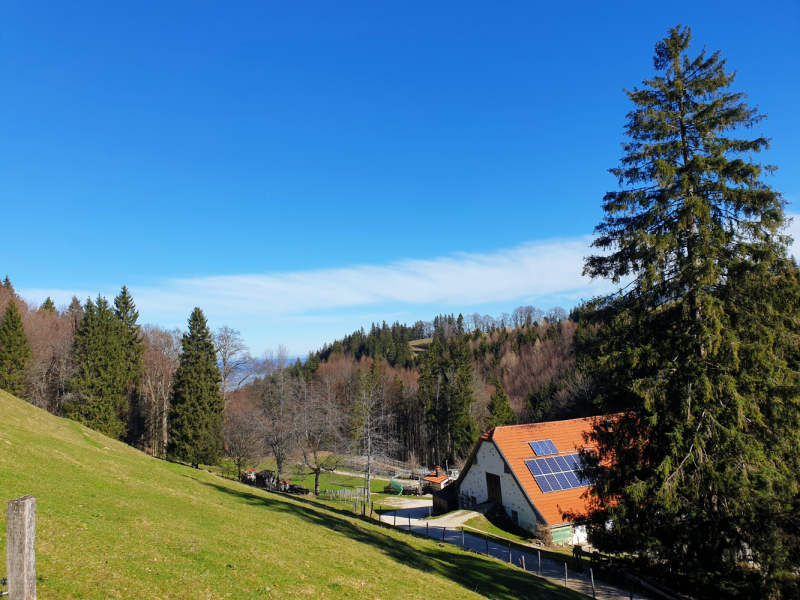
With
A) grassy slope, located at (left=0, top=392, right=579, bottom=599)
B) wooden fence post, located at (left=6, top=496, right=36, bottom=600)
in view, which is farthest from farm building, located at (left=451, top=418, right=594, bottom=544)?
wooden fence post, located at (left=6, top=496, right=36, bottom=600)

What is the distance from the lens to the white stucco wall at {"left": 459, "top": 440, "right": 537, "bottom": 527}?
28.1 metres

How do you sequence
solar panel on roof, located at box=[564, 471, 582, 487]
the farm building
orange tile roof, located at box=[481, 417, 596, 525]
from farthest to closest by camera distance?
solar panel on roof, located at box=[564, 471, 582, 487]
orange tile roof, located at box=[481, 417, 596, 525]
the farm building

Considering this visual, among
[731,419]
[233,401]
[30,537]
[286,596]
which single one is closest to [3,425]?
[286,596]

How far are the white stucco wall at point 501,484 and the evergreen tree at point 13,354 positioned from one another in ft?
144

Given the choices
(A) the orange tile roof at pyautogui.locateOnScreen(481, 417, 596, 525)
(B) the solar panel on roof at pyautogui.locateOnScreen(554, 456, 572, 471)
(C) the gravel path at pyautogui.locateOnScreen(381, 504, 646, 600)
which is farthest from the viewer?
(B) the solar panel on roof at pyautogui.locateOnScreen(554, 456, 572, 471)

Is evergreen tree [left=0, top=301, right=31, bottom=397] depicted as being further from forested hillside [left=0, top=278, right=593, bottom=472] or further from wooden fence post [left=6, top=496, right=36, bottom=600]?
wooden fence post [left=6, top=496, right=36, bottom=600]

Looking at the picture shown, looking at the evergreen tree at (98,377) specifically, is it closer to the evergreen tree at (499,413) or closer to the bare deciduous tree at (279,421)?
the bare deciduous tree at (279,421)

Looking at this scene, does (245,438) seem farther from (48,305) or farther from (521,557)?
(48,305)

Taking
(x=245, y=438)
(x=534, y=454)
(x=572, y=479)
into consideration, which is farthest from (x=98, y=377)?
(x=572, y=479)

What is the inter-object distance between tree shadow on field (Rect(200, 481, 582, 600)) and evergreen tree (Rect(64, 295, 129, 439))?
33.8m

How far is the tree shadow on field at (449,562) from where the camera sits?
1478 centimetres

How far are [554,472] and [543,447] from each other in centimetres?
209

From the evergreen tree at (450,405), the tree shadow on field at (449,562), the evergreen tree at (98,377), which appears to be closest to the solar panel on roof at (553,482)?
the tree shadow on field at (449,562)

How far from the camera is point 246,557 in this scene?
34.9 ft
